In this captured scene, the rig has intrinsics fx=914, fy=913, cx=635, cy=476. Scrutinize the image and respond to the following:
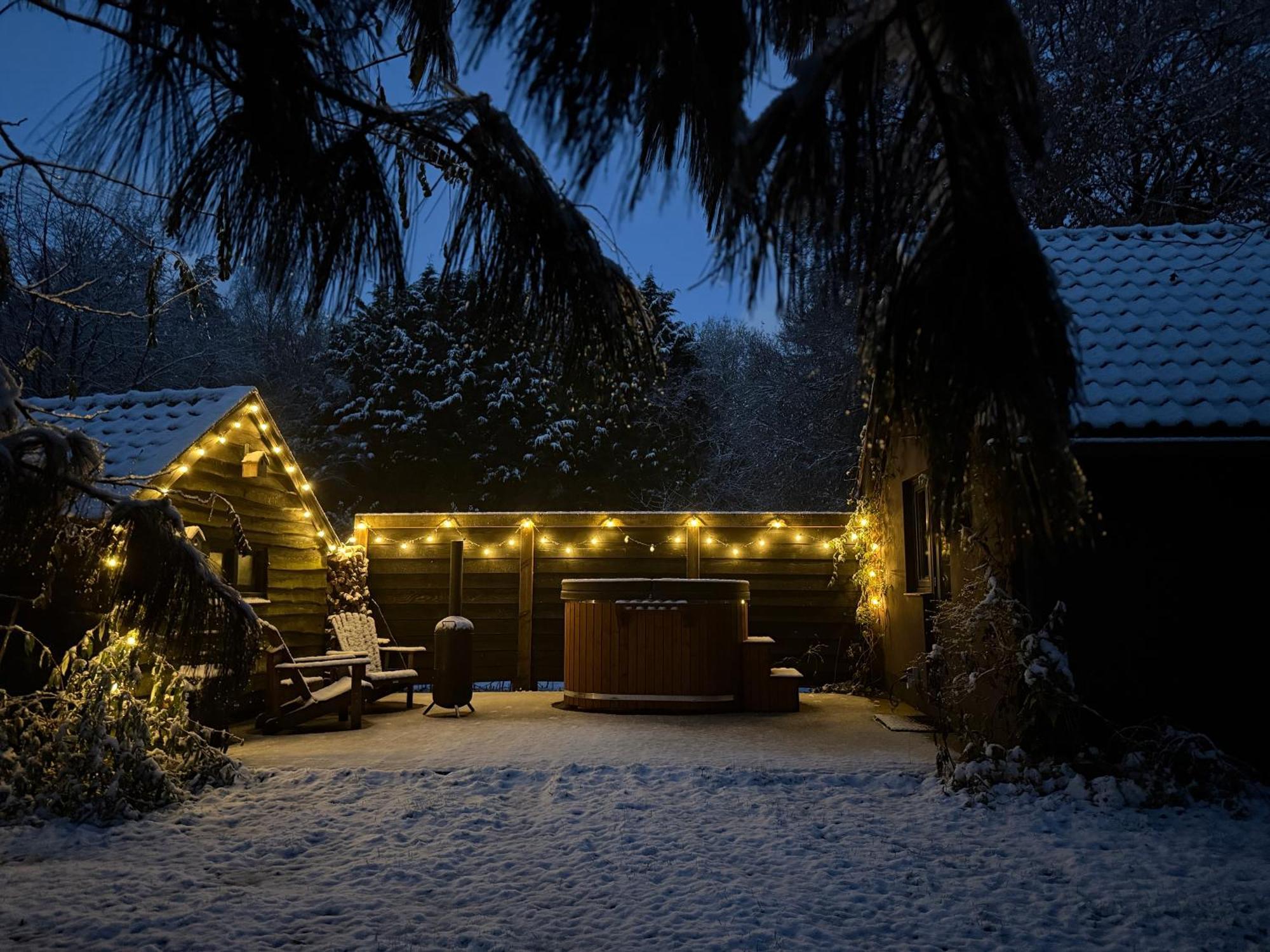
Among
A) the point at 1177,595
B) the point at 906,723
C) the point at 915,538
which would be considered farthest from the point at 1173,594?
the point at 915,538

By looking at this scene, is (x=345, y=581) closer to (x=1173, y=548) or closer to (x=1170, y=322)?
(x=1173, y=548)

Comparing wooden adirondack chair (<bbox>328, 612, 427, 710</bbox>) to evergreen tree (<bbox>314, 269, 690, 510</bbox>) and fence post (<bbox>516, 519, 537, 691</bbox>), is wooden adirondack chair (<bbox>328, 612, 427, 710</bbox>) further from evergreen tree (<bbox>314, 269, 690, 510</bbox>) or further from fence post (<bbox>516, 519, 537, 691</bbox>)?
evergreen tree (<bbox>314, 269, 690, 510</bbox>)

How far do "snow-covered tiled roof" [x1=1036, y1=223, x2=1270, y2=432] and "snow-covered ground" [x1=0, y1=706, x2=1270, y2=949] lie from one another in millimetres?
2228

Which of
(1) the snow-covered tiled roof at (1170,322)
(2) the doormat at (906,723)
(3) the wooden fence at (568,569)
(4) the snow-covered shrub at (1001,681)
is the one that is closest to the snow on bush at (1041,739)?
(4) the snow-covered shrub at (1001,681)

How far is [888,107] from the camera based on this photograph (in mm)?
1936

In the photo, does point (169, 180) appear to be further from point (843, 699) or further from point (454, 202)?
point (843, 699)

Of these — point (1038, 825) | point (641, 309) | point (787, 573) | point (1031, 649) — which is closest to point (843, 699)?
point (787, 573)

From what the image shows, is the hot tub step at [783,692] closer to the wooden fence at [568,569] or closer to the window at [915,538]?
the window at [915,538]

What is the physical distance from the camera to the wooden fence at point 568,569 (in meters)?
10.2

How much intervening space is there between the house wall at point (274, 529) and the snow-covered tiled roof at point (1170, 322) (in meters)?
6.59

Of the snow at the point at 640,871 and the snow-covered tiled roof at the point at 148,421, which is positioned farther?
the snow-covered tiled roof at the point at 148,421

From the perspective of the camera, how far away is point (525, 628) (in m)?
10.4

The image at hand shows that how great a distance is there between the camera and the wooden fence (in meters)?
10.2

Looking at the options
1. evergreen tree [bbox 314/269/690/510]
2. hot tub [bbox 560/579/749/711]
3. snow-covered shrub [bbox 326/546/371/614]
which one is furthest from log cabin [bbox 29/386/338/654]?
evergreen tree [bbox 314/269/690/510]
